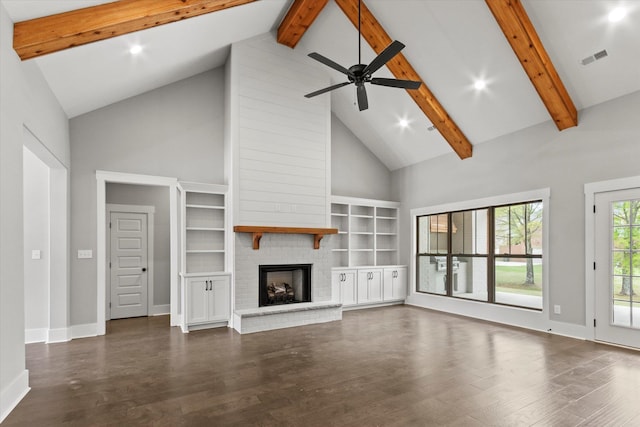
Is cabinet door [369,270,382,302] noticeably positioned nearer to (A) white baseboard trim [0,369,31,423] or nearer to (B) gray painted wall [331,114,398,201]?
(B) gray painted wall [331,114,398,201]

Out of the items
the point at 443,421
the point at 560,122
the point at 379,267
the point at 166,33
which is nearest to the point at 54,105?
the point at 166,33

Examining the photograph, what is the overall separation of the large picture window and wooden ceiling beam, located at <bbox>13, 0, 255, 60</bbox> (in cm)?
571

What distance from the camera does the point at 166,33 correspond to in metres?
4.45

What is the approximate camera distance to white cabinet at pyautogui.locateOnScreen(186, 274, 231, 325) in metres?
5.52

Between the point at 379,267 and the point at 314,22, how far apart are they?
485 cm

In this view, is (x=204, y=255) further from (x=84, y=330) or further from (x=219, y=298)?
(x=84, y=330)

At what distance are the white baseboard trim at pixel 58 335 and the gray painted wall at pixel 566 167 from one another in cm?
688

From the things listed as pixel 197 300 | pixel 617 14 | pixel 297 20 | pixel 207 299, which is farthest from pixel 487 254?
pixel 297 20

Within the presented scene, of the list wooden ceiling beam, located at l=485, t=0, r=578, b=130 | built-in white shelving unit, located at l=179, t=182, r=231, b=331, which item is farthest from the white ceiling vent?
built-in white shelving unit, located at l=179, t=182, r=231, b=331

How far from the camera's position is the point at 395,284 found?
7785mm

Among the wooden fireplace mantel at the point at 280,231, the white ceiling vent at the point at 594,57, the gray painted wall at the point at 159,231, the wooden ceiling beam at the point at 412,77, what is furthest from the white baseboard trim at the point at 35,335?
the white ceiling vent at the point at 594,57

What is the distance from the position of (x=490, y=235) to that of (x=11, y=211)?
6545 millimetres

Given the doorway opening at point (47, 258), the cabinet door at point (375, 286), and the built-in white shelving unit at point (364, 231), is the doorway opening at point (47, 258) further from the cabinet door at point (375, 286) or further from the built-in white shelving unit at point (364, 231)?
the cabinet door at point (375, 286)

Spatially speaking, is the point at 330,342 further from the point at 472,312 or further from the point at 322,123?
the point at 322,123
